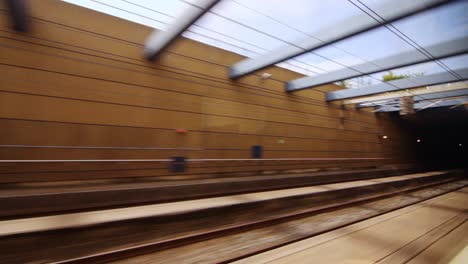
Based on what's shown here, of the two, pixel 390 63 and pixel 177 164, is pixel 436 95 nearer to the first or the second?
pixel 390 63

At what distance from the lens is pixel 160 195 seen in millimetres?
6137

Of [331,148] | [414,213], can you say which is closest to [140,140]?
[414,213]

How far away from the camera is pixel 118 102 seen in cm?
736

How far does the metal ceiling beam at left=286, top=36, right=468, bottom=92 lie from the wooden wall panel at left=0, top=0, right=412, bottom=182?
4.44ft

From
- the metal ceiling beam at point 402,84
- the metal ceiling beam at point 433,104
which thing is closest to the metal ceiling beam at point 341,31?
the metal ceiling beam at point 402,84

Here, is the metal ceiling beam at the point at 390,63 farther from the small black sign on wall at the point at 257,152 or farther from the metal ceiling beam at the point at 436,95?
the metal ceiling beam at the point at 436,95

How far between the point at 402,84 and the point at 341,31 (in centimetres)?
723

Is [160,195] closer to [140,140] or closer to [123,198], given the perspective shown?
[123,198]

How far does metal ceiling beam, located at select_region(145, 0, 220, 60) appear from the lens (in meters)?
5.45

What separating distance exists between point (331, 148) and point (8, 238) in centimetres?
1413

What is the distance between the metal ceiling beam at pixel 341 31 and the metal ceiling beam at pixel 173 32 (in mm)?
3611

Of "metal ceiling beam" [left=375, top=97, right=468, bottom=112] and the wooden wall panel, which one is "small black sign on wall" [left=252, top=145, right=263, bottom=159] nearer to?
the wooden wall panel

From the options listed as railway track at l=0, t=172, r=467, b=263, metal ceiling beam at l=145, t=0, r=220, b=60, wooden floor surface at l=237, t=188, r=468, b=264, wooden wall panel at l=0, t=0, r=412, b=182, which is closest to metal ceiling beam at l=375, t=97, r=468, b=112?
wooden wall panel at l=0, t=0, r=412, b=182

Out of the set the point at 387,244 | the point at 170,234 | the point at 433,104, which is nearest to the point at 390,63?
the point at 387,244
